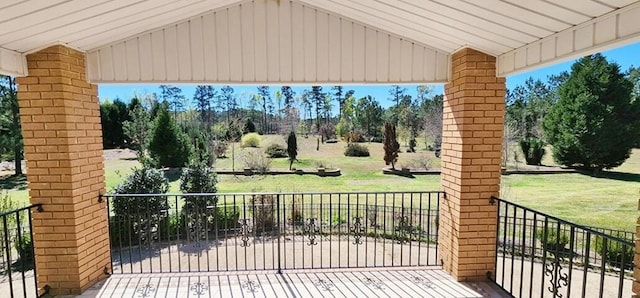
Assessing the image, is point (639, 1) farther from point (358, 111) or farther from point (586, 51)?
point (358, 111)

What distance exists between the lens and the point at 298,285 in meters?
3.07

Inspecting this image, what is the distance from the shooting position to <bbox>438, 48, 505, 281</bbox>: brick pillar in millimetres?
2879

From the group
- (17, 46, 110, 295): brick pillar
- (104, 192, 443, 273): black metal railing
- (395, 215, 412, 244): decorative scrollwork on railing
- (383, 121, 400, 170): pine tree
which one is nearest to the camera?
(17, 46, 110, 295): brick pillar

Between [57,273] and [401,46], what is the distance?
3615 mm

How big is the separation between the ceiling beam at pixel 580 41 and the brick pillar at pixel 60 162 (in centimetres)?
359

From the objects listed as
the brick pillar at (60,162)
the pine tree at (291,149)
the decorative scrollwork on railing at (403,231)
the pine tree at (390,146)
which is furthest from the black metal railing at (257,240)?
the pine tree at (291,149)

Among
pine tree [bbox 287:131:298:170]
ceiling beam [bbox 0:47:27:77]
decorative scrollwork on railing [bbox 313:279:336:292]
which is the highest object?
ceiling beam [bbox 0:47:27:77]

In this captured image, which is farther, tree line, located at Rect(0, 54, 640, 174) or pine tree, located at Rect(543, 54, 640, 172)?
pine tree, located at Rect(543, 54, 640, 172)

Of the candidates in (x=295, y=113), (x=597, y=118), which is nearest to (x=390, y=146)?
(x=295, y=113)

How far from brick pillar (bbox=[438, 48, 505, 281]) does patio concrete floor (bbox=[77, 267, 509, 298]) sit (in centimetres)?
24

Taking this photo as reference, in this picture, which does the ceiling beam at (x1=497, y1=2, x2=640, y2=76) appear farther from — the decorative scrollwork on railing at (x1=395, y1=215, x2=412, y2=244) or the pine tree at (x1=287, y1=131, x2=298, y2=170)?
the pine tree at (x1=287, y1=131, x2=298, y2=170)

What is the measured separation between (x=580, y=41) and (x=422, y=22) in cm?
100

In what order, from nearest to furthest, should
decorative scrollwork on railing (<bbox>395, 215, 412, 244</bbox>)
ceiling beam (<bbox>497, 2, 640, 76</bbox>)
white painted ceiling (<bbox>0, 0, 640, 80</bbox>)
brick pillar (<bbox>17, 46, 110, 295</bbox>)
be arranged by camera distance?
ceiling beam (<bbox>497, 2, 640, 76</bbox>)
white painted ceiling (<bbox>0, 0, 640, 80</bbox>)
brick pillar (<bbox>17, 46, 110, 295</bbox>)
decorative scrollwork on railing (<bbox>395, 215, 412, 244</bbox>)

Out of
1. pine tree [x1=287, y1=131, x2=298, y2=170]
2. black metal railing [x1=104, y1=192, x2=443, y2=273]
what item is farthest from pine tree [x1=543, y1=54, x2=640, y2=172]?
black metal railing [x1=104, y1=192, x2=443, y2=273]
